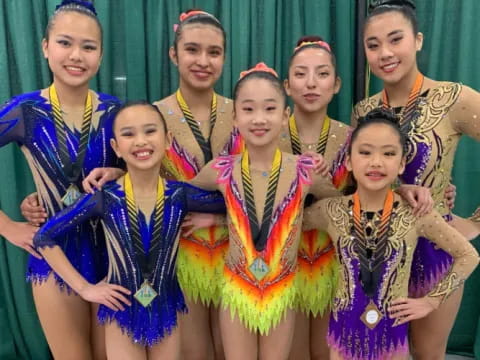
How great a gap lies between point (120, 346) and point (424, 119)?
4.91 feet

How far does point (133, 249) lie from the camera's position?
1.78 m

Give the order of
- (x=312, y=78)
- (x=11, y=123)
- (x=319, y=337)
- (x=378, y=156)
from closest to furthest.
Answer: (x=378, y=156), (x=11, y=123), (x=312, y=78), (x=319, y=337)

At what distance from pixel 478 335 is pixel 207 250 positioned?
192cm

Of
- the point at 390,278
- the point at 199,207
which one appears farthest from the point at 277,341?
the point at 199,207

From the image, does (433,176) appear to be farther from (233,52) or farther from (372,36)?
(233,52)

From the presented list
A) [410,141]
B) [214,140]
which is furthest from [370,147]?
[214,140]

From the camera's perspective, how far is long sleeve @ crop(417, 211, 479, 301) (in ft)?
5.84

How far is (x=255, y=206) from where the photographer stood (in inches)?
73.7

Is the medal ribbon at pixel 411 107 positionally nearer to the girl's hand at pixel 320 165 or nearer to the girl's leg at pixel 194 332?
the girl's hand at pixel 320 165

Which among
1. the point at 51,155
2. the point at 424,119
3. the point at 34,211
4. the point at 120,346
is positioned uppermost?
the point at 424,119

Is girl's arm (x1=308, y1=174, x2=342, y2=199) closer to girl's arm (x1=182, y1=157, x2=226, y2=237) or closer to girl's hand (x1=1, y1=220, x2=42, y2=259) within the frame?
girl's arm (x1=182, y1=157, x2=226, y2=237)

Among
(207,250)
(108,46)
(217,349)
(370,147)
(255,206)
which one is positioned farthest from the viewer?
(108,46)

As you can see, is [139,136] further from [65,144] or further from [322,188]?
[322,188]

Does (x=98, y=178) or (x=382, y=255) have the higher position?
(x=98, y=178)
